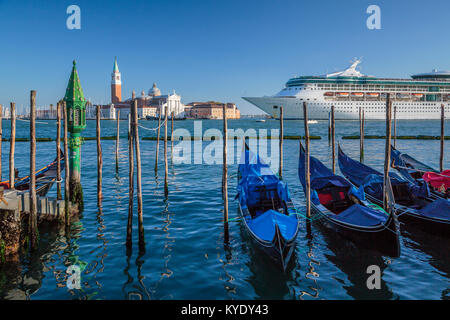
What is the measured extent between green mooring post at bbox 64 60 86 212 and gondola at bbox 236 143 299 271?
16.5 ft

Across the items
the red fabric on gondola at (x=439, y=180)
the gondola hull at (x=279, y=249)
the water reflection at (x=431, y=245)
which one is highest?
the red fabric on gondola at (x=439, y=180)

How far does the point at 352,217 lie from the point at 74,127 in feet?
27.3

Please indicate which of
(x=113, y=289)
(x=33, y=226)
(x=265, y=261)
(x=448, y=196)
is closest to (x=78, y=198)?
(x=33, y=226)

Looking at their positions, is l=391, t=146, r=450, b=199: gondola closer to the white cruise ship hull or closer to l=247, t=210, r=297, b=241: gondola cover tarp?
l=247, t=210, r=297, b=241: gondola cover tarp

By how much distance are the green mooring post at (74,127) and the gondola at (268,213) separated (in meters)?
5.04

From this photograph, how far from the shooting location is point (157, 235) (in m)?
8.63

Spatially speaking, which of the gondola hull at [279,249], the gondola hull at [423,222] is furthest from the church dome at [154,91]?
the gondola hull at [279,249]

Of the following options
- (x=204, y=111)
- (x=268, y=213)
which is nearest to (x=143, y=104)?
(x=204, y=111)

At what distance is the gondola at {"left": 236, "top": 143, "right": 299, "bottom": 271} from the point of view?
6488 mm

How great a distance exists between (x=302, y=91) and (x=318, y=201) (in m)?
59.8

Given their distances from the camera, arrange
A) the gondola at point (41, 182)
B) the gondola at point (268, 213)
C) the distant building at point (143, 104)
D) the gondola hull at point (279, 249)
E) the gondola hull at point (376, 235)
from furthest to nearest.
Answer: the distant building at point (143, 104)
the gondola at point (41, 182)
the gondola hull at point (376, 235)
the gondola at point (268, 213)
the gondola hull at point (279, 249)

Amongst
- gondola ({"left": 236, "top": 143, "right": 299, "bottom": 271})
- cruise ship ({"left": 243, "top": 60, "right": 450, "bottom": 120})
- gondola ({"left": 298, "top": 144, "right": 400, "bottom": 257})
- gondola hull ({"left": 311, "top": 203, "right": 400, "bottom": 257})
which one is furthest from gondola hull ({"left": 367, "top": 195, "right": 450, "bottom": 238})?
cruise ship ({"left": 243, "top": 60, "right": 450, "bottom": 120})

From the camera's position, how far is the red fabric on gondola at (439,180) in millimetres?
10820

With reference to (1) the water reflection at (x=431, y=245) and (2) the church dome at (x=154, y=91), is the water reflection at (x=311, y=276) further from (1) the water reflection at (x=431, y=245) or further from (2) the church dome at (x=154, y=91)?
(2) the church dome at (x=154, y=91)
